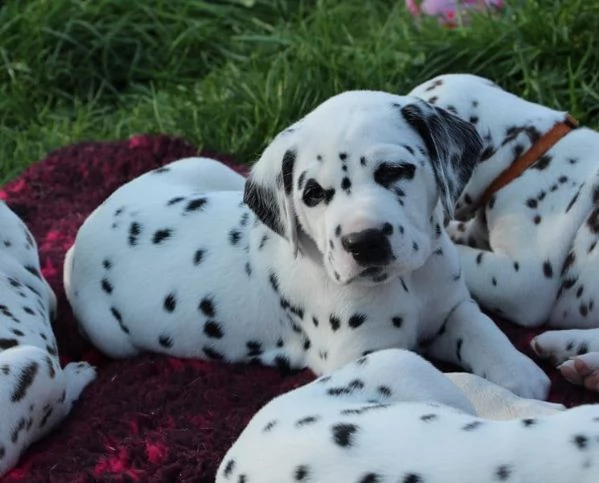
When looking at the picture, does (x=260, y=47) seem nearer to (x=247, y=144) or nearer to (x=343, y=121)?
(x=247, y=144)

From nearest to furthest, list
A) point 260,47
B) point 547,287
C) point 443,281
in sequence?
point 443,281
point 547,287
point 260,47

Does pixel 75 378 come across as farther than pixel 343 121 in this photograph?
Yes

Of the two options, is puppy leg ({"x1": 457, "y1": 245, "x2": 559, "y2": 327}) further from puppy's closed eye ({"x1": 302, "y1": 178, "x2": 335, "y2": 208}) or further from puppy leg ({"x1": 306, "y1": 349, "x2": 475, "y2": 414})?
puppy leg ({"x1": 306, "y1": 349, "x2": 475, "y2": 414})

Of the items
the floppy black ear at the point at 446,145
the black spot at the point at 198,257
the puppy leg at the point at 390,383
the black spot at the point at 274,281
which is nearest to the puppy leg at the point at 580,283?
the floppy black ear at the point at 446,145

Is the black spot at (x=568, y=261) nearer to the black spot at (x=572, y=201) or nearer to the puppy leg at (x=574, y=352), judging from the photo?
the black spot at (x=572, y=201)

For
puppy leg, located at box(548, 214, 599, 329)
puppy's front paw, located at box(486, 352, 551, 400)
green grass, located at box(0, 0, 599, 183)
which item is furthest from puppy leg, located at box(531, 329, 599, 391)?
green grass, located at box(0, 0, 599, 183)

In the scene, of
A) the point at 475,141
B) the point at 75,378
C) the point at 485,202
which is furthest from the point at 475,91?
the point at 75,378

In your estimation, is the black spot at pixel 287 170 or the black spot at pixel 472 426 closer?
the black spot at pixel 472 426

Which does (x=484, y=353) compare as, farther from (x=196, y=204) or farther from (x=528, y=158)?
(x=196, y=204)
